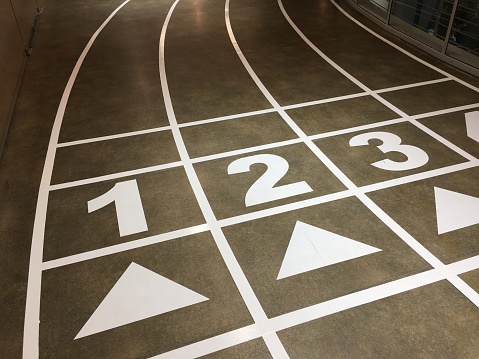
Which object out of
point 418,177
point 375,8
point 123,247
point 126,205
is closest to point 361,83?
point 418,177

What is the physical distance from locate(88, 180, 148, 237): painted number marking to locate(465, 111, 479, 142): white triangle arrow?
4811mm

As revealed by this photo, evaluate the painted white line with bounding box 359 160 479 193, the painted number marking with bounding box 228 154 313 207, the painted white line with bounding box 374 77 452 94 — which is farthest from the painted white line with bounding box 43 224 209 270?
the painted white line with bounding box 374 77 452 94

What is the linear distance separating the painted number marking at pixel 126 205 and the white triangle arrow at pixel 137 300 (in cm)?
67

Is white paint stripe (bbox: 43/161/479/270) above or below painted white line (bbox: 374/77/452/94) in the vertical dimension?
below

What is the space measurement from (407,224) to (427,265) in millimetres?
625

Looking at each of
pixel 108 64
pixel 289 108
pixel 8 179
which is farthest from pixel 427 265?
pixel 108 64

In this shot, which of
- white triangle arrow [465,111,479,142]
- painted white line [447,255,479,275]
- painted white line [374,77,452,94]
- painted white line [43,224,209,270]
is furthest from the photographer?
painted white line [374,77,452,94]

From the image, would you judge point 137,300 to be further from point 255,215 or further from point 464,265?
point 464,265

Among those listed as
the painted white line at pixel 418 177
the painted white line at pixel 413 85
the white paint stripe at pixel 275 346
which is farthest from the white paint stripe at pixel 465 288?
the painted white line at pixel 413 85

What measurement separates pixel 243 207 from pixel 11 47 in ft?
19.2

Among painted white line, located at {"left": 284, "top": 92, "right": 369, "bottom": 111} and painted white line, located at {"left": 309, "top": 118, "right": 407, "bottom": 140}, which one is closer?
painted white line, located at {"left": 309, "top": 118, "right": 407, "bottom": 140}

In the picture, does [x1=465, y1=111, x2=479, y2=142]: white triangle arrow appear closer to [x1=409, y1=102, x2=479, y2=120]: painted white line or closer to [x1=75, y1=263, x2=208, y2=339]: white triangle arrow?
[x1=409, y1=102, x2=479, y2=120]: painted white line

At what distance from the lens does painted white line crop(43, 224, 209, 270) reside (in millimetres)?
4574

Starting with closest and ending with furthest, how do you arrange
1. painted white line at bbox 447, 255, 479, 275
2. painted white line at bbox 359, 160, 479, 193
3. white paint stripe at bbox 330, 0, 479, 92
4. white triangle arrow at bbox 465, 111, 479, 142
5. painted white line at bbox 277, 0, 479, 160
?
painted white line at bbox 447, 255, 479, 275 → painted white line at bbox 359, 160, 479, 193 → painted white line at bbox 277, 0, 479, 160 → white triangle arrow at bbox 465, 111, 479, 142 → white paint stripe at bbox 330, 0, 479, 92
